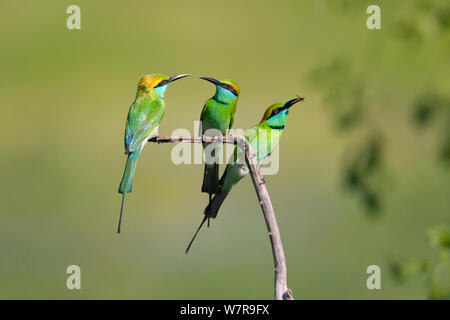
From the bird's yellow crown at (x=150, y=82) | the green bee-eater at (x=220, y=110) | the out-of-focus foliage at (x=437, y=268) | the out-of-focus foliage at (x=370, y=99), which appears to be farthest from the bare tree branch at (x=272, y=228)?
the out-of-focus foliage at (x=370, y=99)

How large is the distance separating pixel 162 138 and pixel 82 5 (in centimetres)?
667

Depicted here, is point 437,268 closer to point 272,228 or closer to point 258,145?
point 258,145

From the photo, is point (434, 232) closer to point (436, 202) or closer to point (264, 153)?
point (264, 153)

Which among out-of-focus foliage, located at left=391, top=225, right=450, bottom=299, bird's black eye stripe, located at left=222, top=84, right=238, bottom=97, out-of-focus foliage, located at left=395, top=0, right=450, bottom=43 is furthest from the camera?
out-of-focus foliage, located at left=395, top=0, right=450, bottom=43

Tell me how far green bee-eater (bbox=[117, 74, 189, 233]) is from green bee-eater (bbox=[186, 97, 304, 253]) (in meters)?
0.27

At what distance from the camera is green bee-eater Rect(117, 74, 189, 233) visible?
7.27 ft

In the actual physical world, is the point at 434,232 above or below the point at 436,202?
above

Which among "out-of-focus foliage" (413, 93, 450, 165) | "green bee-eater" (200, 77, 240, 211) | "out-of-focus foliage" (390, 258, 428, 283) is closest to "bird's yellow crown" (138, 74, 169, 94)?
"green bee-eater" (200, 77, 240, 211)

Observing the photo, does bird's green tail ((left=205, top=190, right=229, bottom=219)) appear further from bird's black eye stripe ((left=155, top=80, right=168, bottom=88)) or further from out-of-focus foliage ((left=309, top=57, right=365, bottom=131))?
out-of-focus foliage ((left=309, top=57, right=365, bottom=131))

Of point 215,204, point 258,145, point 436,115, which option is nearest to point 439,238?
point 258,145

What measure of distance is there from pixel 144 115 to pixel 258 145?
1.41 ft

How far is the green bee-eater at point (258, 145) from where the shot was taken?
2305 millimetres

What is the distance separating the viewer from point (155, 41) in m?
8.45

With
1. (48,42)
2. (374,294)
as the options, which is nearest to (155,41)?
(48,42)
